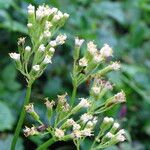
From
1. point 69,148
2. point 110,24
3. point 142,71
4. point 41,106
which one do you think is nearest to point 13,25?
point 41,106

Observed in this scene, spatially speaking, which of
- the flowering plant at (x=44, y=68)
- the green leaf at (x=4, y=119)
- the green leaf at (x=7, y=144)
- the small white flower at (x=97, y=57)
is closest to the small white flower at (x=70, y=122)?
the flowering plant at (x=44, y=68)

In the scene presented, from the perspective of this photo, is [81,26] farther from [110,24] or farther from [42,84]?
[110,24]

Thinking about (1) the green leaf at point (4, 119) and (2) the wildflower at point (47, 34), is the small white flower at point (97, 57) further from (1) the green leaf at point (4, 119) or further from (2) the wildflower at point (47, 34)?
(1) the green leaf at point (4, 119)

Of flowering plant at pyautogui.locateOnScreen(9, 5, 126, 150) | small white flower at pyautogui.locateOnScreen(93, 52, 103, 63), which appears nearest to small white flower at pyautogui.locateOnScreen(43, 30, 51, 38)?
flowering plant at pyautogui.locateOnScreen(9, 5, 126, 150)

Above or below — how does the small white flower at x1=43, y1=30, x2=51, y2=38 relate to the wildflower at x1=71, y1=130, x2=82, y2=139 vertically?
above

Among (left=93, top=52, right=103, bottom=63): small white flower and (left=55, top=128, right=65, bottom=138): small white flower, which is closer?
(left=55, top=128, right=65, bottom=138): small white flower

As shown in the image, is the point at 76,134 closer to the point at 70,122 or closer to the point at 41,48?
the point at 70,122

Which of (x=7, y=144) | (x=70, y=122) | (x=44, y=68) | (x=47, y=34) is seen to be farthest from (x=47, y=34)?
(x=7, y=144)

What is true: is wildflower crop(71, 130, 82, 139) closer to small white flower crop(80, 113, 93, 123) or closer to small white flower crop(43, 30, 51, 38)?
small white flower crop(80, 113, 93, 123)

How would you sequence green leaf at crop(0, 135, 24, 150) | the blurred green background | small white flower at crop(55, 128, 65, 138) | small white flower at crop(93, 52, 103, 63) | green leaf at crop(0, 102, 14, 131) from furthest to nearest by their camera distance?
A: the blurred green background < green leaf at crop(0, 135, 24, 150) < green leaf at crop(0, 102, 14, 131) < small white flower at crop(93, 52, 103, 63) < small white flower at crop(55, 128, 65, 138)

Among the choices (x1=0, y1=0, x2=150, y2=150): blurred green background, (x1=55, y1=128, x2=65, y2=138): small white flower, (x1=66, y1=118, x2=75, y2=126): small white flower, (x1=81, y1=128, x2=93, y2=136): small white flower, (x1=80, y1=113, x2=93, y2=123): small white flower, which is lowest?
(x1=81, y1=128, x2=93, y2=136): small white flower
